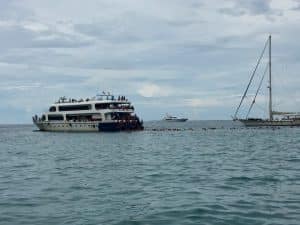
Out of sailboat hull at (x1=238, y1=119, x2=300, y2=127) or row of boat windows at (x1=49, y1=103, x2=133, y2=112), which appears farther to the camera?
sailboat hull at (x1=238, y1=119, x2=300, y2=127)

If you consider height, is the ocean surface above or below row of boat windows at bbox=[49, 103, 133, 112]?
below

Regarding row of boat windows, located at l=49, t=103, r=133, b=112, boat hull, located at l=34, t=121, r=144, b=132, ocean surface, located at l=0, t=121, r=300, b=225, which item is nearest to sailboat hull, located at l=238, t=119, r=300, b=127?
boat hull, located at l=34, t=121, r=144, b=132

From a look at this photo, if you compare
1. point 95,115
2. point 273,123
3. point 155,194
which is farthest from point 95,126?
point 155,194

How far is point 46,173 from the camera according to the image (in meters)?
32.8

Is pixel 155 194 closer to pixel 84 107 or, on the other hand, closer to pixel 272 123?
pixel 84 107

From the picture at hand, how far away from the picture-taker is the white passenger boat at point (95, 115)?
103750mm

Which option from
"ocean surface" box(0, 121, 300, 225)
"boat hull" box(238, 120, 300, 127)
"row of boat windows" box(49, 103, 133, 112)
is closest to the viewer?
"ocean surface" box(0, 121, 300, 225)

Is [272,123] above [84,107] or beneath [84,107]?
beneath

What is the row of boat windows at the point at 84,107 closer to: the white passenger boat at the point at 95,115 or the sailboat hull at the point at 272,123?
the white passenger boat at the point at 95,115

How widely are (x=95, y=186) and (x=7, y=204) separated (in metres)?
5.76

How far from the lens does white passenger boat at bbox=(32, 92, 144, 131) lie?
104m

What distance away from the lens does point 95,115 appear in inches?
4190

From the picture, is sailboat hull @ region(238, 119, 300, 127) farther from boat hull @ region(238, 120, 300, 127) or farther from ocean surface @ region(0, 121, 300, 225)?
ocean surface @ region(0, 121, 300, 225)

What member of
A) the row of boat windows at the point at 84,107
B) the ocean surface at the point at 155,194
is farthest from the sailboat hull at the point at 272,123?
the ocean surface at the point at 155,194
